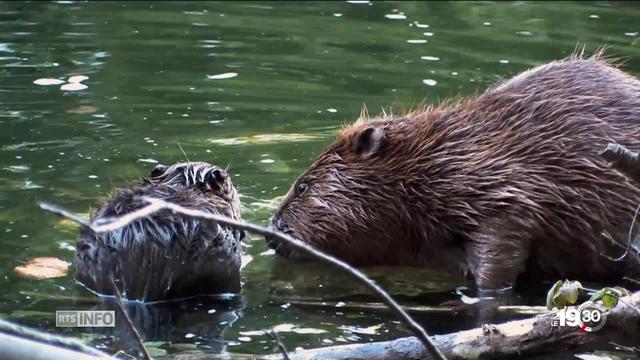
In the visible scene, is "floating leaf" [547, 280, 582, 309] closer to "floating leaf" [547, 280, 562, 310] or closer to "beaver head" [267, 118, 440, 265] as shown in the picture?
"floating leaf" [547, 280, 562, 310]

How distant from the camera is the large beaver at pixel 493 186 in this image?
5230 mm

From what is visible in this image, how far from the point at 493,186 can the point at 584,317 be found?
3.83 feet

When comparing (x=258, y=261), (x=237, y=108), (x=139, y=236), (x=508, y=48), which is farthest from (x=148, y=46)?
(x=139, y=236)

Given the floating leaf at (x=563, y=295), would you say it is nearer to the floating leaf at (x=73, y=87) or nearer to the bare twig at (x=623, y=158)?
the bare twig at (x=623, y=158)

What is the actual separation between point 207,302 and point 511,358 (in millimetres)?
1396

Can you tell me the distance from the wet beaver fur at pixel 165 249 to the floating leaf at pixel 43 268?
193 millimetres

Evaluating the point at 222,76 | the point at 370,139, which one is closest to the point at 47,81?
the point at 222,76

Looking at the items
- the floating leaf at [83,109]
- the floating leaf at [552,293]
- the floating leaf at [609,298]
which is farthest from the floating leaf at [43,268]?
the floating leaf at [83,109]

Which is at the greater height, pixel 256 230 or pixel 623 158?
pixel 256 230

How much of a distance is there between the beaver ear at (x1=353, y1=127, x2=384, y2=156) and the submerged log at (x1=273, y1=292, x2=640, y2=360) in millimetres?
1580

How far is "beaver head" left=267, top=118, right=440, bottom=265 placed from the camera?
18.2 ft

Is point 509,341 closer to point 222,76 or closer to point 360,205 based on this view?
point 360,205

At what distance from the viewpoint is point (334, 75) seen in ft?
30.9

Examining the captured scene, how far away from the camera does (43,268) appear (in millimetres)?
5266
